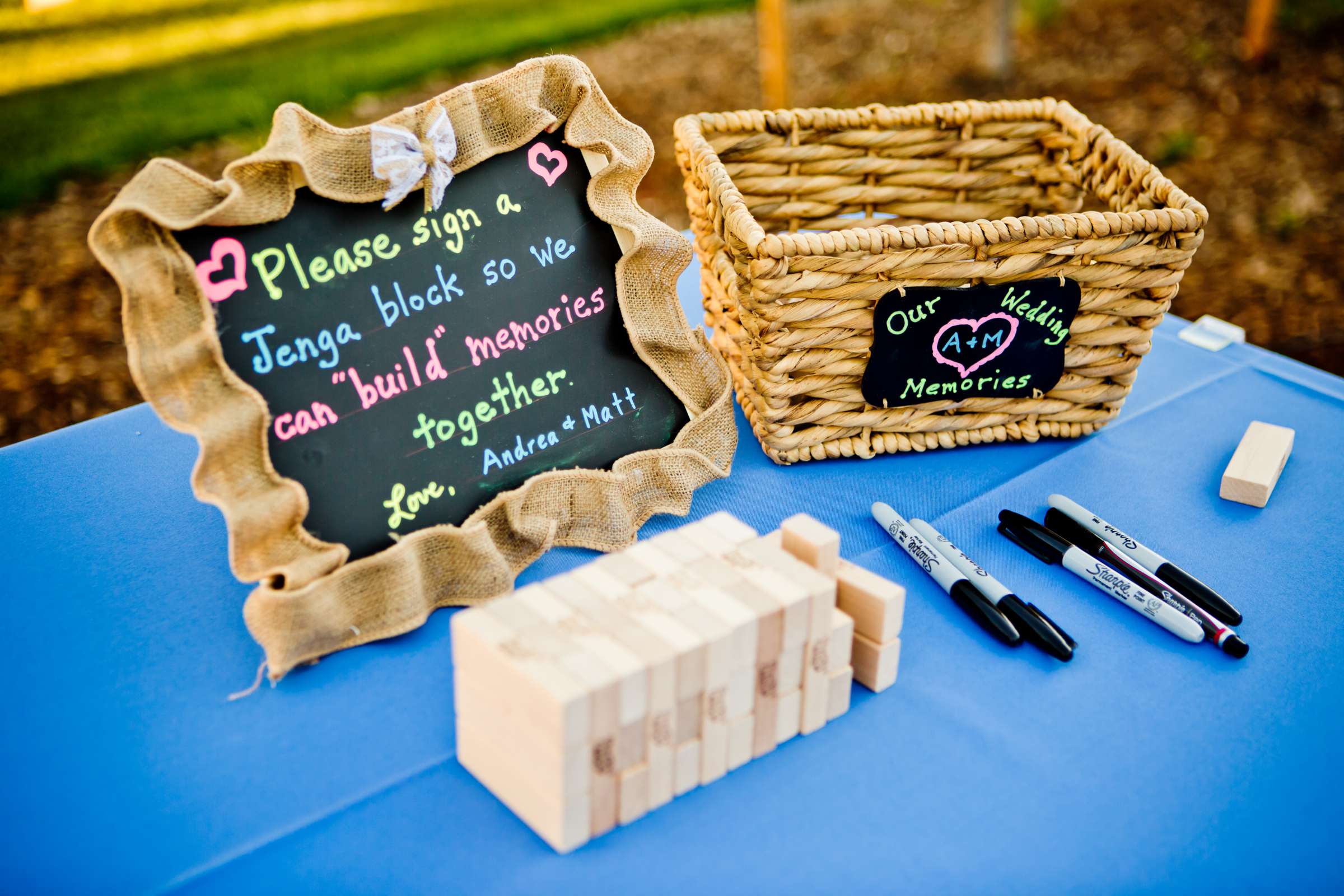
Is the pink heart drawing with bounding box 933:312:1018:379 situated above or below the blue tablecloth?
above

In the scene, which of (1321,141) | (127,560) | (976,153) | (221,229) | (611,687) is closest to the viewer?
(611,687)

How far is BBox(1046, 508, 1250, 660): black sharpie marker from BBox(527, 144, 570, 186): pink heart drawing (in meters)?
0.58

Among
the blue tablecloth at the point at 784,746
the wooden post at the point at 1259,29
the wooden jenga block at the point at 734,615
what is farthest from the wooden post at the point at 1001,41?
the wooden jenga block at the point at 734,615

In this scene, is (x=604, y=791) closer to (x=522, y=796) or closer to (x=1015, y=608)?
→ (x=522, y=796)

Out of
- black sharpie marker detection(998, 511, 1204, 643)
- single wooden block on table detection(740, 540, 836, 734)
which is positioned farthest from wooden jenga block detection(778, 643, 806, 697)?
black sharpie marker detection(998, 511, 1204, 643)

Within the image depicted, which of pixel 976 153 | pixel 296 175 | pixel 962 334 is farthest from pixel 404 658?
pixel 976 153

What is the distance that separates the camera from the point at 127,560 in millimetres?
1027

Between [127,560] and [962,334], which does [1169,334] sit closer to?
[962,334]

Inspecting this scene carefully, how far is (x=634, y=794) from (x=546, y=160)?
58 centimetres

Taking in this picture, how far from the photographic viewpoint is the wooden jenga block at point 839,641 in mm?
818

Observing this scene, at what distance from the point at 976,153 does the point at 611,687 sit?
94 centimetres

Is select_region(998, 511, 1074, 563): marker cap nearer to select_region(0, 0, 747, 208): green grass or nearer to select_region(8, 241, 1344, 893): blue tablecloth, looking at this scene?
select_region(8, 241, 1344, 893): blue tablecloth

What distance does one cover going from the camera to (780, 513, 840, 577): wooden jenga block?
0.82 meters

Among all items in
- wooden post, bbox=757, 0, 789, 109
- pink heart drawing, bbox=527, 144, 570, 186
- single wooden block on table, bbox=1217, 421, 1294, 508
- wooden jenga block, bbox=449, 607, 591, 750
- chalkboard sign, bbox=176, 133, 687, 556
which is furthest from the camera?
wooden post, bbox=757, 0, 789, 109
